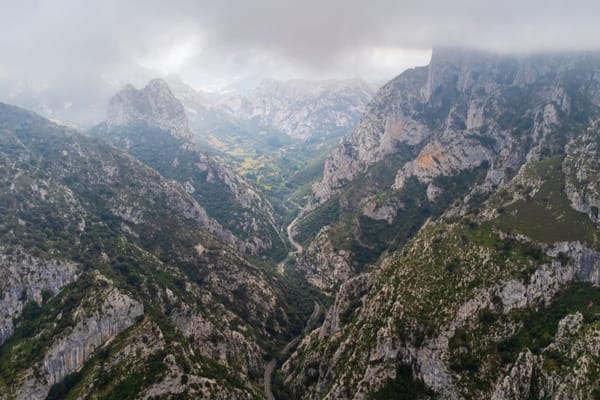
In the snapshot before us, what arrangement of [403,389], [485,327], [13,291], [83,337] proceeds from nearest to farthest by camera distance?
[403,389], [485,327], [83,337], [13,291]

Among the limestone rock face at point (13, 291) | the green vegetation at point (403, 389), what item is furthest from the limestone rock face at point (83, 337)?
the green vegetation at point (403, 389)

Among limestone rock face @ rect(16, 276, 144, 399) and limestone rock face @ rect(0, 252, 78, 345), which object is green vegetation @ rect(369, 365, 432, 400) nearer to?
limestone rock face @ rect(16, 276, 144, 399)

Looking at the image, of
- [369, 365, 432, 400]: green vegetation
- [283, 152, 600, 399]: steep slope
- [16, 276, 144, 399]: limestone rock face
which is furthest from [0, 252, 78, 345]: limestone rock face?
[369, 365, 432, 400]: green vegetation

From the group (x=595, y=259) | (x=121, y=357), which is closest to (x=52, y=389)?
(x=121, y=357)

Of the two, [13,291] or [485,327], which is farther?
[13,291]

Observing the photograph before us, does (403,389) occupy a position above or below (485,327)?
below

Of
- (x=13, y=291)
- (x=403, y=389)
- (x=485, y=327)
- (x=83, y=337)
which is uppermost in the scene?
(x=13, y=291)

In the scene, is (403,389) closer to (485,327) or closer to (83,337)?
(485,327)

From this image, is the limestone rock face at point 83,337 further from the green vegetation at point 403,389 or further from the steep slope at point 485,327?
the green vegetation at point 403,389

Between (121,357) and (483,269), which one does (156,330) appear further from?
(483,269)

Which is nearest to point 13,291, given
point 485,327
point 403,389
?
point 403,389

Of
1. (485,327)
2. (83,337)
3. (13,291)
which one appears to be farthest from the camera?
(13,291)
